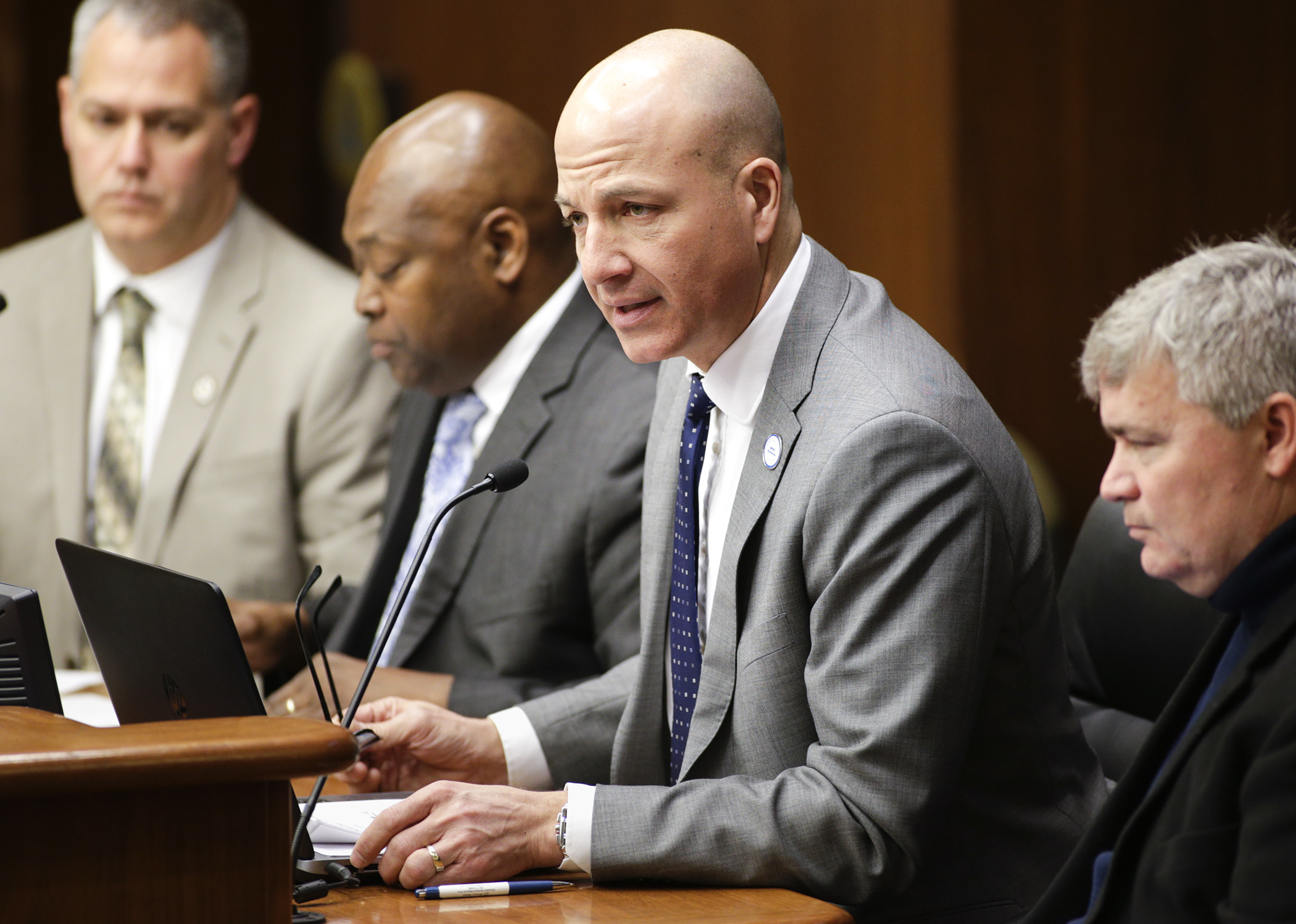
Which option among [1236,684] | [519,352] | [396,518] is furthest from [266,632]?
[1236,684]

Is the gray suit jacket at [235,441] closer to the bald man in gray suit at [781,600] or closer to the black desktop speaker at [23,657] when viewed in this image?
the bald man in gray suit at [781,600]

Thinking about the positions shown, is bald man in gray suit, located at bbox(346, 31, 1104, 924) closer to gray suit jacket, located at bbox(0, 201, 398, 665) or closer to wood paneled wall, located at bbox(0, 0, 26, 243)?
gray suit jacket, located at bbox(0, 201, 398, 665)

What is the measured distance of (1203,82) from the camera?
11.1 ft

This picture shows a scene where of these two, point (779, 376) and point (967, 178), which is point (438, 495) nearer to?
point (779, 376)

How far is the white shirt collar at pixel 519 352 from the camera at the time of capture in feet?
7.75

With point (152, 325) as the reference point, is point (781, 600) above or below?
below

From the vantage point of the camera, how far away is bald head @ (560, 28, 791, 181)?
161 centimetres

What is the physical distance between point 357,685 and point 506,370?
0.59 meters

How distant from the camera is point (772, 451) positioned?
5.08ft

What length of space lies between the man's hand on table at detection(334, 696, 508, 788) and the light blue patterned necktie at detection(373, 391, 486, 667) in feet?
1.83

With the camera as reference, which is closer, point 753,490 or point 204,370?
point 753,490

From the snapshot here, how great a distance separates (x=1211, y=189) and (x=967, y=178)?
2.07 ft

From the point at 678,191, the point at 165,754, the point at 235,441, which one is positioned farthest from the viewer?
the point at 235,441

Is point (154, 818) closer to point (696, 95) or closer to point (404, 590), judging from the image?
point (404, 590)
